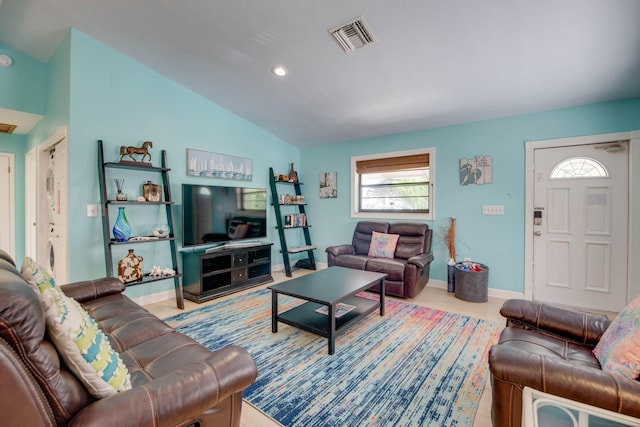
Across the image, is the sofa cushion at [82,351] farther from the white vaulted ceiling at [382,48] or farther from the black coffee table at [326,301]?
the white vaulted ceiling at [382,48]

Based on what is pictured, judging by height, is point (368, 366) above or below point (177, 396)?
below

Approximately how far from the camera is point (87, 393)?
0.97m

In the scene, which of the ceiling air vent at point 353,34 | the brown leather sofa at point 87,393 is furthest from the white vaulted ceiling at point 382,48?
the brown leather sofa at point 87,393

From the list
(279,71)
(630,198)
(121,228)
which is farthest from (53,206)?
(630,198)

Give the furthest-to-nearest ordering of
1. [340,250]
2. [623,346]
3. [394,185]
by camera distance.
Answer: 1. [394,185]
2. [340,250]
3. [623,346]

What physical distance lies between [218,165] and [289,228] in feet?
5.66

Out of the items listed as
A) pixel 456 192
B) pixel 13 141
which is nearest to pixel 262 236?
pixel 456 192

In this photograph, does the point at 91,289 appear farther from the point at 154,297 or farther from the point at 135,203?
the point at 154,297

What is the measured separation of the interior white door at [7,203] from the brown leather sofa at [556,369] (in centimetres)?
652

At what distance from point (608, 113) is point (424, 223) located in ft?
7.62

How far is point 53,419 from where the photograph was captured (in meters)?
0.83

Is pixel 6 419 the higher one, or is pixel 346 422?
pixel 6 419

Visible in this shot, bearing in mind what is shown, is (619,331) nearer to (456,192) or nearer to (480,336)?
(480,336)

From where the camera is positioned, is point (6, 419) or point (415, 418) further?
point (415, 418)
